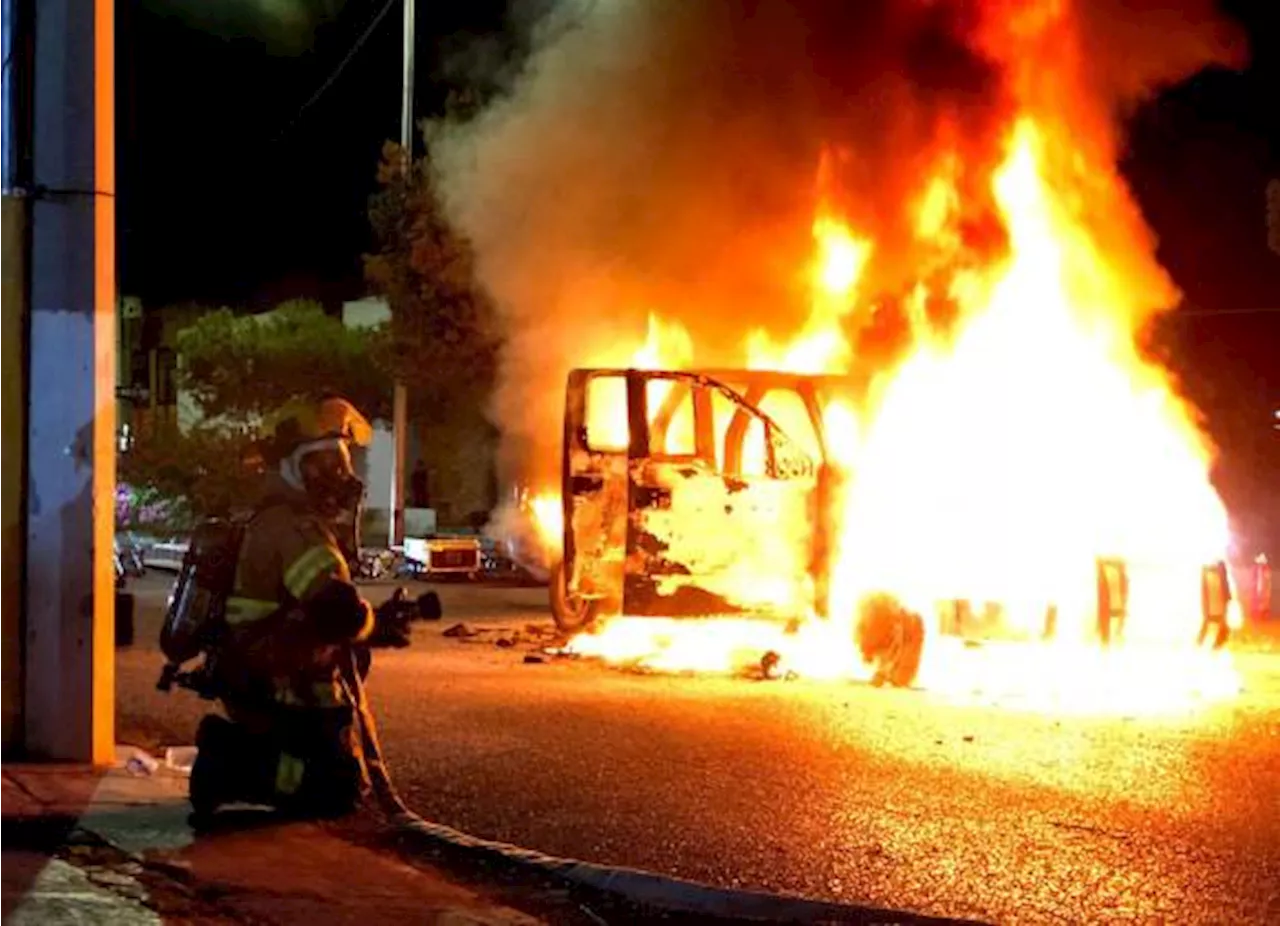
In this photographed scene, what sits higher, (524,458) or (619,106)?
(619,106)

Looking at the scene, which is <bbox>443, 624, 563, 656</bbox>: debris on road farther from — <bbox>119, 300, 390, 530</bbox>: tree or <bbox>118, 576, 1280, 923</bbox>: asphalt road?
<bbox>119, 300, 390, 530</bbox>: tree

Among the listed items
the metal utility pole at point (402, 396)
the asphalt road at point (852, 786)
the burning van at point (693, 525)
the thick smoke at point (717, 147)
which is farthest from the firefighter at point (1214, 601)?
the metal utility pole at point (402, 396)

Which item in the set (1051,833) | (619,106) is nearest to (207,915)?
(1051,833)

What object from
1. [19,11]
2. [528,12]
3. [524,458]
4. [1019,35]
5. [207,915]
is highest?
[528,12]

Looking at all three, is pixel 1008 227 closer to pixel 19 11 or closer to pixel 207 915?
pixel 19 11

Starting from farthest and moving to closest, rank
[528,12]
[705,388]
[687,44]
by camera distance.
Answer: [528,12]
[687,44]
[705,388]

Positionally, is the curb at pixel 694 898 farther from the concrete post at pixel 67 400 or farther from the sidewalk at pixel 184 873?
the concrete post at pixel 67 400

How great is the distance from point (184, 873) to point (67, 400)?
8.71ft

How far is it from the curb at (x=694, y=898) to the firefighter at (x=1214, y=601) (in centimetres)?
661

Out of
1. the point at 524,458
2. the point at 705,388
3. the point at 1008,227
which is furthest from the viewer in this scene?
the point at 524,458

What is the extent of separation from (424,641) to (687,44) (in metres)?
6.98

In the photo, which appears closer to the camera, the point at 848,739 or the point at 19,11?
the point at 19,11

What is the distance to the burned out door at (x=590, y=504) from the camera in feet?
40.7

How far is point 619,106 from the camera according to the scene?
17.8 meters
